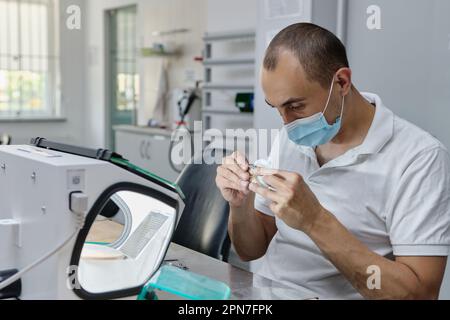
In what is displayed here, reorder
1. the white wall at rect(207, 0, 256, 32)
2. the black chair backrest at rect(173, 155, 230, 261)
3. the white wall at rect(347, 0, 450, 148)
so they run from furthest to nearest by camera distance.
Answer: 1. the white wall at rect(207, 0, 256, 32)
2. the white wall at rect(347, 0, 450, 148)
3. the black chair backrest at rect(173, 155, 230, 261)

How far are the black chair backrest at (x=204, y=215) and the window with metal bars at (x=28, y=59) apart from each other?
457cm

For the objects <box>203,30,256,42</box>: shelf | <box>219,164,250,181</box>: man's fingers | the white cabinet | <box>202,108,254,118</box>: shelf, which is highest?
<box>203,30,256,42</box>: shelf

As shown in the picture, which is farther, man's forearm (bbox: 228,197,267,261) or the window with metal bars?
the window with metal bars

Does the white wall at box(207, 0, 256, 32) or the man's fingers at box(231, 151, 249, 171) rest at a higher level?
the white wall at box(207, 0, 256, 32)

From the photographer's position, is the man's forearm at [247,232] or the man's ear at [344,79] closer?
the man's ear at [344,79]

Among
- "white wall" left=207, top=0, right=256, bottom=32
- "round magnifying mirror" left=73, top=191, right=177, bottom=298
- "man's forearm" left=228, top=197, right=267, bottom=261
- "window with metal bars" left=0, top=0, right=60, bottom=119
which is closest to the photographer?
"round magnifying mirror" left=73, top=191, right=177, bottom=298

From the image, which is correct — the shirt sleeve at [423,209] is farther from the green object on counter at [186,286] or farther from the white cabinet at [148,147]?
the white cabinet at [148,147]

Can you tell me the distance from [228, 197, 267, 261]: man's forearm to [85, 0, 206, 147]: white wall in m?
3.27

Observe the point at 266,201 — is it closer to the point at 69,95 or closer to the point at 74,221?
the point at 74,221

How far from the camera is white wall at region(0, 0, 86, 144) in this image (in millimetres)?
6045

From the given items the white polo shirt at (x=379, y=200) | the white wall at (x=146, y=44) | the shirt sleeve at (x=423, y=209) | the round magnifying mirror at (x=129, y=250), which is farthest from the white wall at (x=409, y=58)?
the white wall at (x=146, y=44)

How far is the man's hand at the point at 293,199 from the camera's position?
111 centimetres
